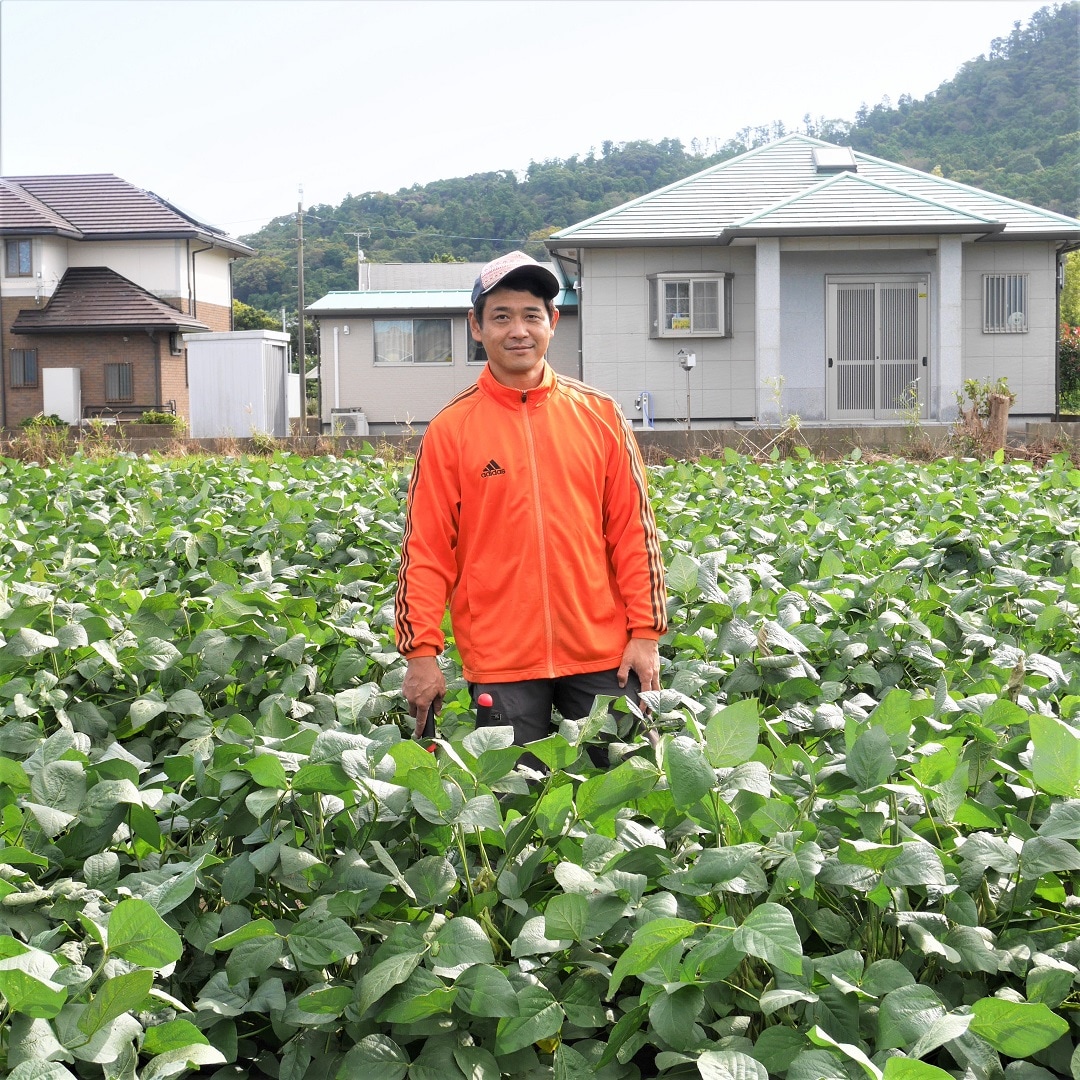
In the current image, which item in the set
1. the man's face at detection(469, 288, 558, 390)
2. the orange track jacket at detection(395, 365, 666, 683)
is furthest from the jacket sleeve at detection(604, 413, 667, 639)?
the man's face at detection(469, 288, 558, 390)

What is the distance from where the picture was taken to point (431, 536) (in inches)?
139

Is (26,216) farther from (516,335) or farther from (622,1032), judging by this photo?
(622,1032)

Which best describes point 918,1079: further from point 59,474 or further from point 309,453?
point 309,453

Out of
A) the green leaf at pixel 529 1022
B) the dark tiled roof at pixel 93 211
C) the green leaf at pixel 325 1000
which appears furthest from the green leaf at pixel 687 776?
the dark tiled roof at pixel 93 211

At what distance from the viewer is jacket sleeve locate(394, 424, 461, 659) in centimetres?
344

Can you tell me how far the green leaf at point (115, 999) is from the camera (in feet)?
5.32

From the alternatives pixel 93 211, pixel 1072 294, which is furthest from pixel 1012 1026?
pixel 1072 294

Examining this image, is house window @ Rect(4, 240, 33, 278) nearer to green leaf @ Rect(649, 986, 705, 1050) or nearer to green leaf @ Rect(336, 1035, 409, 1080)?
green leaf @ Rect(336, 1035, 409, 1080)

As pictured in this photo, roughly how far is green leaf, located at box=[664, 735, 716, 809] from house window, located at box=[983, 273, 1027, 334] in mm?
24930

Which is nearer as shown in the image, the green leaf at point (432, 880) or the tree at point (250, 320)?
the green leaf at point (432, 880)

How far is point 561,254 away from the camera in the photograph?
25688 millimetres

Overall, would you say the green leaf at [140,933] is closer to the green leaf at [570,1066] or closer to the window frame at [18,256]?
the green leaf at [570,1066]

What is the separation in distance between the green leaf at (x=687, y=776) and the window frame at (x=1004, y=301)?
2494cm

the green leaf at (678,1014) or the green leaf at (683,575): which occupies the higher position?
the green leaf at (683,575)
